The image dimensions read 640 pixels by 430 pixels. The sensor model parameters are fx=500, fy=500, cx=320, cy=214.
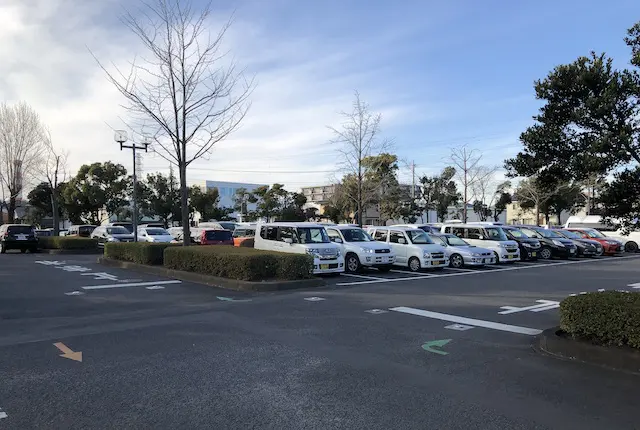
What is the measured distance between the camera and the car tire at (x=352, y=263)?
655 inches

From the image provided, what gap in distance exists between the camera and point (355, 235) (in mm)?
17828

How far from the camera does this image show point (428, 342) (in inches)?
277

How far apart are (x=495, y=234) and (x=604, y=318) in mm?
16745

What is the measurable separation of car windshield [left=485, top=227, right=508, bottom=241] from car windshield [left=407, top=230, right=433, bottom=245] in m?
4.48

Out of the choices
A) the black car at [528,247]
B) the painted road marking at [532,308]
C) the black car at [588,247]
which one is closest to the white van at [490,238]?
the black car at [528,247]

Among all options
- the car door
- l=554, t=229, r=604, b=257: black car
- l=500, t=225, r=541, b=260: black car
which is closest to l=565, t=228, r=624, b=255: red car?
l=554, t=229, r=604, b=257: black car

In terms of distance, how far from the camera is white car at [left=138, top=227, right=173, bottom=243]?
3015 cm

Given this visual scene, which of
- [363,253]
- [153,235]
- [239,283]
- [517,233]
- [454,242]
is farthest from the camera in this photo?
[153,235]

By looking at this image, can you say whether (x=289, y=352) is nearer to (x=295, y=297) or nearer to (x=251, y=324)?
(x=251, y=324)

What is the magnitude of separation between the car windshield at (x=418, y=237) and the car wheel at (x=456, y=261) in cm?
130

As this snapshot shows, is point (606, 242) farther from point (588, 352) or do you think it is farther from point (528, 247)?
point (588, 352)

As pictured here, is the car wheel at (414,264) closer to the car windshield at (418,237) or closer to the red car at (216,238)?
the car windshield at (418,237)

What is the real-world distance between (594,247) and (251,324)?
23.1 m

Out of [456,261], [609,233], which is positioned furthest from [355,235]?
[609,233]
